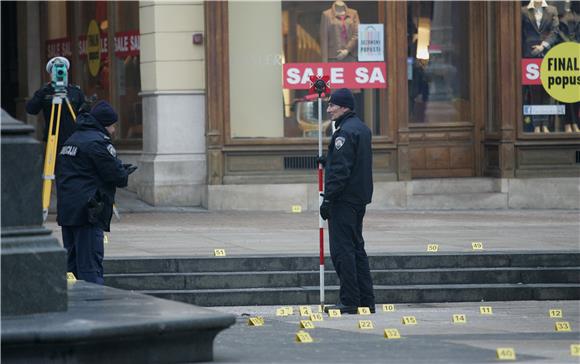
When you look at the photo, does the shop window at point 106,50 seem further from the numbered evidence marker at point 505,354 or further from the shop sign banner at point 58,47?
the numbered evidence marker at point 505,354

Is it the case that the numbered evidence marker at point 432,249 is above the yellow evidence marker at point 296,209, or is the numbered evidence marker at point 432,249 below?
below

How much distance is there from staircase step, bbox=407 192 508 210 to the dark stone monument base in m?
12.5

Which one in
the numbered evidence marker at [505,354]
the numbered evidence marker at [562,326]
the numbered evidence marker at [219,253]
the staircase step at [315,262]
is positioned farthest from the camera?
the numbered evidence marker at [219,253]

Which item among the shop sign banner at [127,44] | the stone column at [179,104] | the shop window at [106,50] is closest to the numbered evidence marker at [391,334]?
the stone column at [179,104]

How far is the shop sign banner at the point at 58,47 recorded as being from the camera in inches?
980

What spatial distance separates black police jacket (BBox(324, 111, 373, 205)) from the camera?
41.3 ft

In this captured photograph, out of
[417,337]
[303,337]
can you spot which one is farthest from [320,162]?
[303,337]

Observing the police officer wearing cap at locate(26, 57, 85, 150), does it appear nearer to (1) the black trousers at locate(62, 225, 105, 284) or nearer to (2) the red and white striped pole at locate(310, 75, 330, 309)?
(2) the red and white striped pole at locate(310, 75, 330, 309)

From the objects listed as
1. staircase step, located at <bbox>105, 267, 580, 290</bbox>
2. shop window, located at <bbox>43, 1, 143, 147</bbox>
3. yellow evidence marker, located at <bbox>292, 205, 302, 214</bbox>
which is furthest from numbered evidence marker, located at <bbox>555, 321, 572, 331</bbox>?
shop window, located at <bbox>43, 1, 143, 147</bbox>

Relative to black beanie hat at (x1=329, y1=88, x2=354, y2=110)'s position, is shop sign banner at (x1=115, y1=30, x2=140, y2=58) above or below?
above

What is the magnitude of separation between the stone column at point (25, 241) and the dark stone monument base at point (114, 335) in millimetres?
110

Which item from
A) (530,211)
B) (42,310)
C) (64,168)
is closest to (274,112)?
(530,211)

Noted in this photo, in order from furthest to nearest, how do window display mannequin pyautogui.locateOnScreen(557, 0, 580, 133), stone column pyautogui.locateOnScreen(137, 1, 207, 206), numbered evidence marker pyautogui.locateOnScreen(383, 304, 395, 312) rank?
window display mannequin pyautogui.locateOnScreen(557, 0, 580, 133) → stone column pyautogui.locateOnScreen(137, 1, 207, 206) → numbered evidence marker pyautogui.locateOnScreen(383, 304, 395, 312)

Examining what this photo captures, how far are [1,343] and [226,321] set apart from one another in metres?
1.34
